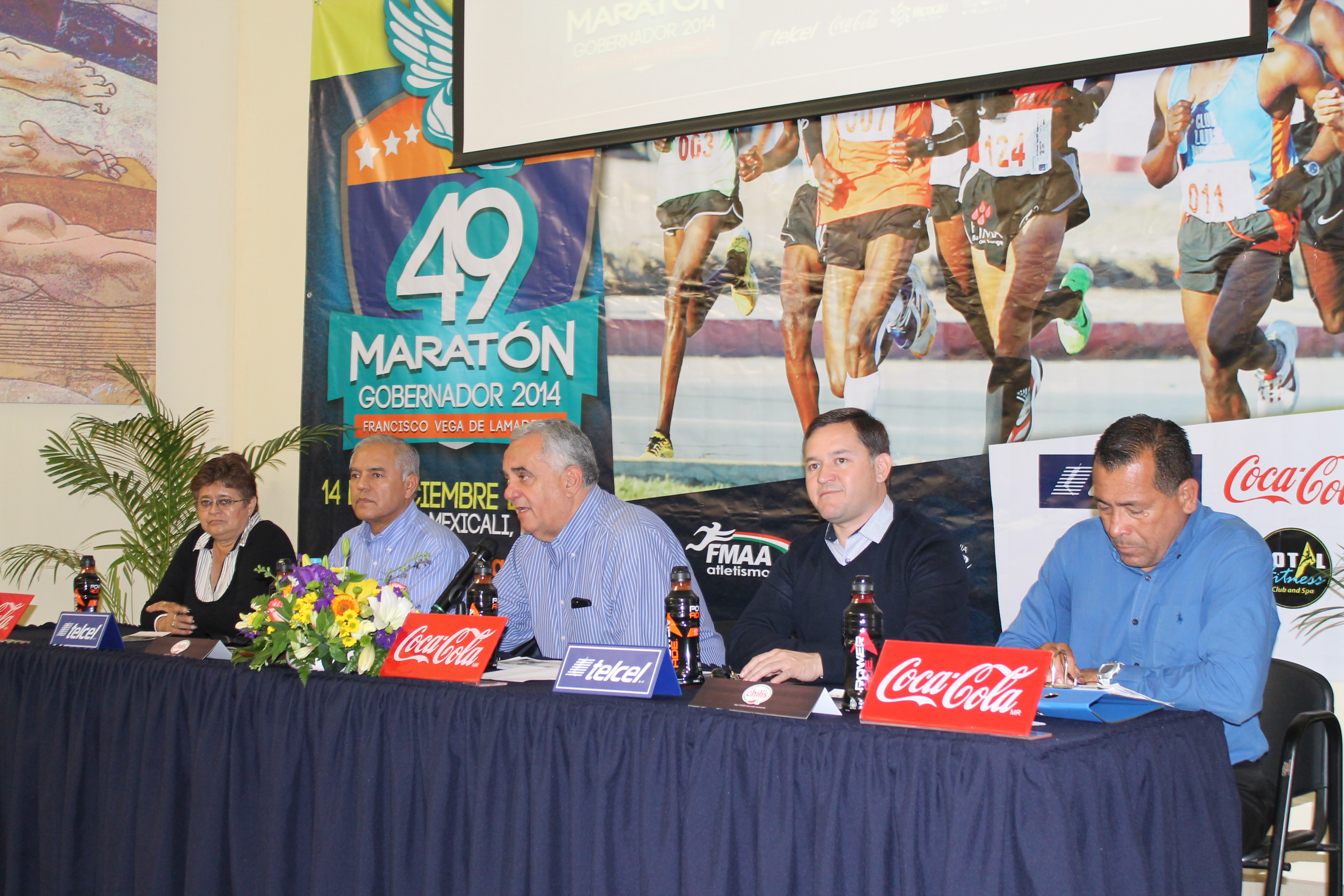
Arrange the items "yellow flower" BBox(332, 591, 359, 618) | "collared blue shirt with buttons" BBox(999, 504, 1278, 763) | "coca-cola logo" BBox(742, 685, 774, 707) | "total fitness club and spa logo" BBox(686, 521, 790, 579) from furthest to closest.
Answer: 1. "total fitness club and spa logo" BBox(686, 521, 790, 579)
2. "yellow flower" BBox(332, 591, 359, 618)
3. "collared blue shirt with buttons" BBox(999, 504, 1278, 763)
4. "coca-cola logo" BBox(742, 685, 774, 707)

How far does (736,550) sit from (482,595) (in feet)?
4.80

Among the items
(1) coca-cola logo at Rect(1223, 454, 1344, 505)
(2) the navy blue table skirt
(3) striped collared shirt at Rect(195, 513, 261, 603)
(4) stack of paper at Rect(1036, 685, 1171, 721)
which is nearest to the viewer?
(2) the navy blue table skirt

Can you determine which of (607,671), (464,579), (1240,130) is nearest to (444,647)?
(464,579)

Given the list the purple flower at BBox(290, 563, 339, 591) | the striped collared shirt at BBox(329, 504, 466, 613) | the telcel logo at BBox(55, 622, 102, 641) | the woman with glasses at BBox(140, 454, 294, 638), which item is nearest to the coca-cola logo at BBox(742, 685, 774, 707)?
the purple flower at BBox(290, 563, 339, 591)

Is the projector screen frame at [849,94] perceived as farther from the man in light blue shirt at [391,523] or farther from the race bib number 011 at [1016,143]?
the man in light blue shirt at [391,523]

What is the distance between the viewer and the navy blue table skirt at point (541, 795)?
1.46 meters

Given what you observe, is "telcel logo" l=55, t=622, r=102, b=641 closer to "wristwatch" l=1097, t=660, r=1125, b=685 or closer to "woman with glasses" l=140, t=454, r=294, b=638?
"woman with glasses" l=140, t=454, r=294, b=638

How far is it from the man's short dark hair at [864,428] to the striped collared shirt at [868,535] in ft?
0.45

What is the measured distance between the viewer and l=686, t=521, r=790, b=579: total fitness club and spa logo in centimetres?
363

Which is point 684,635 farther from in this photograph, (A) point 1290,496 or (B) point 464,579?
(A) point 1290,496

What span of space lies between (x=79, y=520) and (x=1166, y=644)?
422 cm

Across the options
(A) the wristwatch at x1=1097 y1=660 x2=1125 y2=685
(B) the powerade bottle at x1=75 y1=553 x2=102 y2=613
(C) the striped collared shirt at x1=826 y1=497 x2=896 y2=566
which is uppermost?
(C) the striped collared shirt at x1=826 y1=497 x2=896 y2=566

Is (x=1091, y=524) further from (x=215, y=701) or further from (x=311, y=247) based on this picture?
(x=311, y=247)

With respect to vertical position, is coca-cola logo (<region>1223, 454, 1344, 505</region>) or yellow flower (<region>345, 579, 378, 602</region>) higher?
coca-cola logo (<region>1223, 454, 1344, 505</region>)
